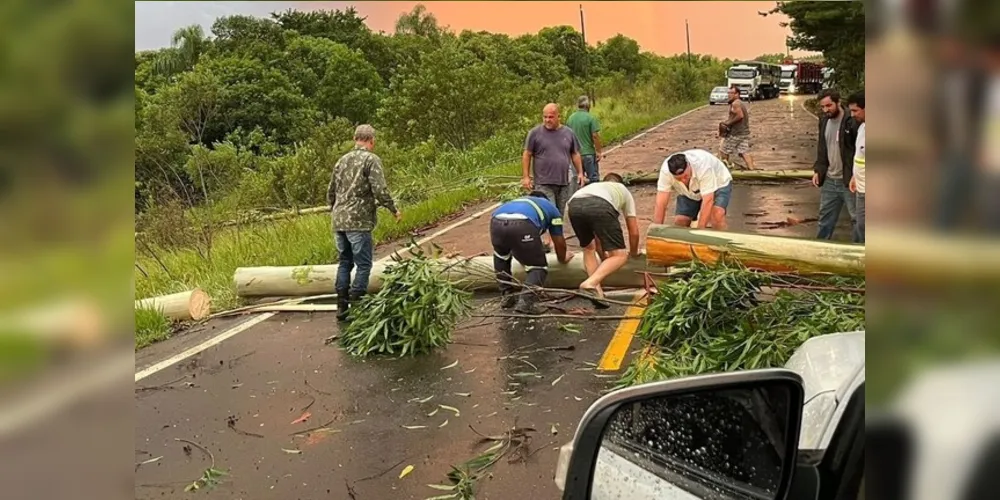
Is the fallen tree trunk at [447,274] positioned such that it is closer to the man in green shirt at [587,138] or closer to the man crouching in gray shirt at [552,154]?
the man crouching in gray shirt at [552,154]

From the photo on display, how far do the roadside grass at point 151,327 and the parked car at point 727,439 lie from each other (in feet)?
15.9

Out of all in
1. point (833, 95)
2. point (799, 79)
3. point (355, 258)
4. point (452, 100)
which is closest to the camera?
point (355, 258)

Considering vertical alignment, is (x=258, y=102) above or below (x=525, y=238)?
above

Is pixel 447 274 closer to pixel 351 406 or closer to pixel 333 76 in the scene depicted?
pixel 351 406

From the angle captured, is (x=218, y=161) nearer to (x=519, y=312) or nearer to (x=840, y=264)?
(x=519, y=312)

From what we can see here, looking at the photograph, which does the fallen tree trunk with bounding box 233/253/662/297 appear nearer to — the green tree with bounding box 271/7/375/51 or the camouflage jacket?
the camouflage jacket

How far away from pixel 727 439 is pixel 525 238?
372 centimetres

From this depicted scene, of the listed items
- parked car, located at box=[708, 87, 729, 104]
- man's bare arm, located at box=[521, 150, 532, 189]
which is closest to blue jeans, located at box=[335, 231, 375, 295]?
man's bare arm, located at box=[521, 150, 532, 189]

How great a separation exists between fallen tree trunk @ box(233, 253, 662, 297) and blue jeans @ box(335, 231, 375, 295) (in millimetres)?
→ 137

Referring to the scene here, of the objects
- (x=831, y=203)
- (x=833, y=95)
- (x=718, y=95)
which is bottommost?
(x=831, y=203)

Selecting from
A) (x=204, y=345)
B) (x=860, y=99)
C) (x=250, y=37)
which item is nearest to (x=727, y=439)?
(x=860, y=99)

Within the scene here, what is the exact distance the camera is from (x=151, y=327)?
5.56m
